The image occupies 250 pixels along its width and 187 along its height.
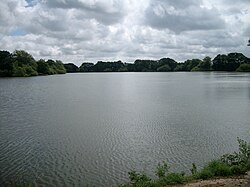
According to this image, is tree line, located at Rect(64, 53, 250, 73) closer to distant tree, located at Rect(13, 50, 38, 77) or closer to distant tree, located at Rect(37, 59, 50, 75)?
distant tree, located at Rect(37, 59, 50, 75)

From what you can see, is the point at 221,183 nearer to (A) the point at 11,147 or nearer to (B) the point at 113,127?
(A) the point at 11,147

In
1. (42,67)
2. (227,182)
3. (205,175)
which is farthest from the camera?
(42,67)

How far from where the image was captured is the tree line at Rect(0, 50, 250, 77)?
302 feet

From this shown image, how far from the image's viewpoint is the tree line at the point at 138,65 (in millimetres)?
92156

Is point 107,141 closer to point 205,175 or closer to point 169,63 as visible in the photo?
point 205,175

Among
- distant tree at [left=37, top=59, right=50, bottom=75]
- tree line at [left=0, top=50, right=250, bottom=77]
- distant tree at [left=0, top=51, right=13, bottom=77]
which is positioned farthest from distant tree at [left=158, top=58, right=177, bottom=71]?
distant tree at [left=0, top=51, right=13, bottom=77]

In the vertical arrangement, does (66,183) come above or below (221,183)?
below

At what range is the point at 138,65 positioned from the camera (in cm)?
19588

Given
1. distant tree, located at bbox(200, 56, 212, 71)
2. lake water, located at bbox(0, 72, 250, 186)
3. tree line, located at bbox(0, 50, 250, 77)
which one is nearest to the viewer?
lake water, located at bbox(0, 72, 250, 186)

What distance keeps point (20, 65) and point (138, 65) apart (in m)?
106

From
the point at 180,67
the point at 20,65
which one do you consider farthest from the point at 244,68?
the point at 20,65

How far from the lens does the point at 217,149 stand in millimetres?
13867

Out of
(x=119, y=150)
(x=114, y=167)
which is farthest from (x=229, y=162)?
(x=119, y=150)

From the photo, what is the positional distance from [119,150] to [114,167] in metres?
2.24
